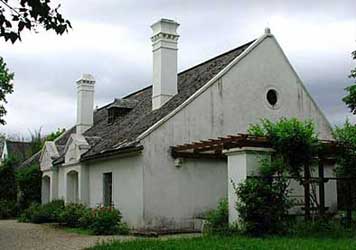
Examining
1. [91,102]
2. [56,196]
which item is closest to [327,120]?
[91,102]

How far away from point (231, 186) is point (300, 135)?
238 cm

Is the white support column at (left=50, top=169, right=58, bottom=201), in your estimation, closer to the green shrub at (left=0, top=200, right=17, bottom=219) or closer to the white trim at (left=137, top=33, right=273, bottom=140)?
the green shrub at (left=0, top=200, right=17, bottom=219)

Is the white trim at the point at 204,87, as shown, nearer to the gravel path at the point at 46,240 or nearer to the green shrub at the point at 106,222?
the green shrub at the point at 106,222

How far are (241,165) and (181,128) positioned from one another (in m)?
5.08

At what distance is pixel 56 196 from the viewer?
29531 millimetres

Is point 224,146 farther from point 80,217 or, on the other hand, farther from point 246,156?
point 80,217

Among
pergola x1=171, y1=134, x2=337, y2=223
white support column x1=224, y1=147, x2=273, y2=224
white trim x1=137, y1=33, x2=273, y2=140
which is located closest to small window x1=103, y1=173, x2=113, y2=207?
white trim x1=137, y1=33, x2=273, y2=140

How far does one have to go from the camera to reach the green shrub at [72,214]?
22.5 metres

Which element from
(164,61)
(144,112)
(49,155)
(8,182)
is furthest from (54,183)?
(164,61)

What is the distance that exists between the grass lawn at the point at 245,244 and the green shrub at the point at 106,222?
5729mm

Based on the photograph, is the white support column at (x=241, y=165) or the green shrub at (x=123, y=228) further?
the green shrub at (x=123, y=228)

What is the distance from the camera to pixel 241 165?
1545 cm

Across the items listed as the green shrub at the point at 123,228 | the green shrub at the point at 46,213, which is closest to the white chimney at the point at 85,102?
the green shrub at the point at 46,213

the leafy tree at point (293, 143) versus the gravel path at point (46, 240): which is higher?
the leafy tree at point (293, 143)
